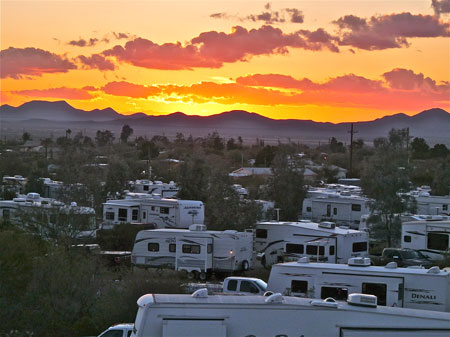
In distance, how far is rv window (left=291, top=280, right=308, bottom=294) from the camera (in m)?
13.7

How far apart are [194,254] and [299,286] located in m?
7.32

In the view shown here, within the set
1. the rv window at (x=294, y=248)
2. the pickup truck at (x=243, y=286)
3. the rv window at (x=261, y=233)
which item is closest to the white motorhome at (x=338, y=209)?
the rv window at (x=261, y=233)

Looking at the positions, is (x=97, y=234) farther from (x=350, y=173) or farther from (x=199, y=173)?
(x=350, y=173)

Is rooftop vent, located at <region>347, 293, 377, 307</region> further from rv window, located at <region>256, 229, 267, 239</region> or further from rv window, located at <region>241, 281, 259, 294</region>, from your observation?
rv window, located at <region>256, 229, 267, 239</region>

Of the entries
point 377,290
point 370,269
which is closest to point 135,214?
point 370,269

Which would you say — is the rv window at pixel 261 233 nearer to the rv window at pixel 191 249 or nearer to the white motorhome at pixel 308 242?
the white motorhome at pixel 308 242

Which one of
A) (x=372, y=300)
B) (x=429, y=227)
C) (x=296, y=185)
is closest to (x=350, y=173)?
(x=296, y=185)

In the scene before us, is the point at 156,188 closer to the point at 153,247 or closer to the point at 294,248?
the point at 153,247

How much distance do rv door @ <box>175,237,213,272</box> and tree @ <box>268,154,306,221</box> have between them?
13.6m

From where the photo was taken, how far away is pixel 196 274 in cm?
2081

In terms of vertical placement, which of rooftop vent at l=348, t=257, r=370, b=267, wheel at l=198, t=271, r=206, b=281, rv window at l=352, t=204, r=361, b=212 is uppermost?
rooftop vent at l=348, t=257, r=370, b=267

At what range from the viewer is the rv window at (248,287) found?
49.1ft

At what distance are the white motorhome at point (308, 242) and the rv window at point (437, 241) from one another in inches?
86.0

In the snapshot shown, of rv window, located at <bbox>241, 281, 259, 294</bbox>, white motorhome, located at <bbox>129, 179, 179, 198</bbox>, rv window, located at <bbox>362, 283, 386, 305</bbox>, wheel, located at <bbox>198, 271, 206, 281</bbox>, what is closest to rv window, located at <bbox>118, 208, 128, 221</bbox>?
white motorhome, located at <bbox>129, 179, 179, 198</bbox>
